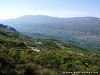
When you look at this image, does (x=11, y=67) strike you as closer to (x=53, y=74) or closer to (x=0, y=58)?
(x=0, y=58)

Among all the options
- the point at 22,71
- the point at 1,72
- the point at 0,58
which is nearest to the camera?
the point at 1,72

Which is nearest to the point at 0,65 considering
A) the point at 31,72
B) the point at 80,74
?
the point at 31,72

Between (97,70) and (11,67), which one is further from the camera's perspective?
(97,70)

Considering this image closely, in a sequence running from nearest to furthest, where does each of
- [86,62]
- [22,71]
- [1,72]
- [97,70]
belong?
[1,72] < [22,71] < [97,70] < [86,62]

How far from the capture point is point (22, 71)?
34.6 m

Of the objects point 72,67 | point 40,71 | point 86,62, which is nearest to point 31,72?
point 40,71

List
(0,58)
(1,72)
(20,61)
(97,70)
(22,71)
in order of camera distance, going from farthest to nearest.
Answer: (97,70) < (20,61) < (0,58) < (22,71) < (1,72)

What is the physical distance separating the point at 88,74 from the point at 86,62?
2254cm

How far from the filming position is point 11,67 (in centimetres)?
3650

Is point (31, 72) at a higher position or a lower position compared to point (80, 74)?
higher

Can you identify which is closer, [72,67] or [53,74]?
[53,74]

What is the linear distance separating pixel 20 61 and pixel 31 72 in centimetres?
761

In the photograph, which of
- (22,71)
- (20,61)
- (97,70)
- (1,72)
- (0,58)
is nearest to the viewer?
(1,72)

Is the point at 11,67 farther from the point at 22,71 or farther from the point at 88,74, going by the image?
the point at 88,74
